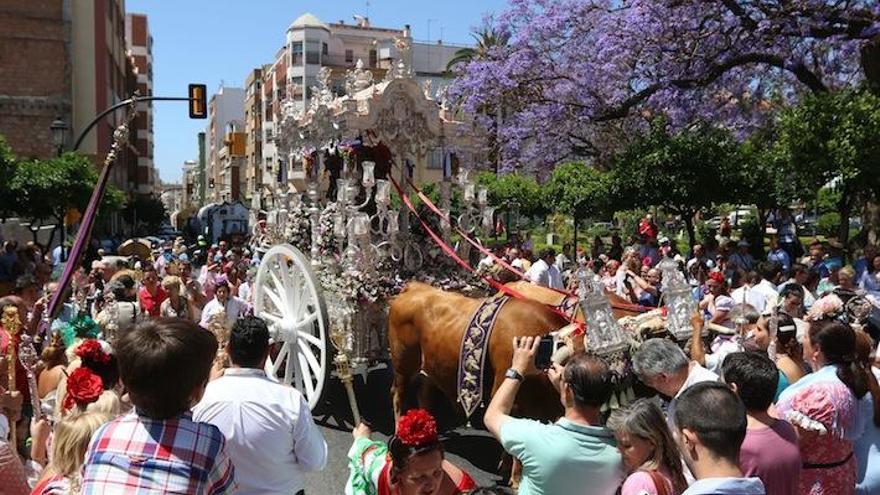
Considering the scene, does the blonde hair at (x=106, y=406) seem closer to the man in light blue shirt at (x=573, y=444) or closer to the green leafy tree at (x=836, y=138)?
the man in light blue shirt at (x=573, y=444)

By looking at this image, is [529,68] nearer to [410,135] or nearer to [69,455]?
[410,135]

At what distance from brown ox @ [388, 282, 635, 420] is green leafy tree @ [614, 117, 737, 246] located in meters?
10.4

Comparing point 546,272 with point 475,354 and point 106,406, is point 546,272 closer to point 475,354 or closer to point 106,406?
point 475,354

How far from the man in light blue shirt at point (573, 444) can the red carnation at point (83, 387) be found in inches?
65.7

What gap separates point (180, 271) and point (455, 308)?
5.05 m

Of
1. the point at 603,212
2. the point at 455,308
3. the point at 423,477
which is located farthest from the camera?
the point at 603,212

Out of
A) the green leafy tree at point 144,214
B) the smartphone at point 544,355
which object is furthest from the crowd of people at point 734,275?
the green leafy tree at point 144,214

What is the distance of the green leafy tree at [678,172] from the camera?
1634 cm

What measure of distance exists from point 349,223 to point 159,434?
5352mm

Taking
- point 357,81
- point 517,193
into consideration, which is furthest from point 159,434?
point 517,193

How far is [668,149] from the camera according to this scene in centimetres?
1639

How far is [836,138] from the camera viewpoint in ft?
40.9

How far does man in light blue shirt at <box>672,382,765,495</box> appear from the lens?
262 centimetres

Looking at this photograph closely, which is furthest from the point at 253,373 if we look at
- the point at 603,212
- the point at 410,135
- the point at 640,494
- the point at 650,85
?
the point at 603,212
